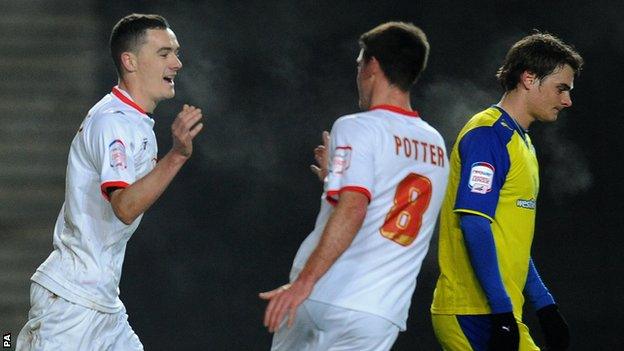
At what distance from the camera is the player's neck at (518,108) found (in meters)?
4.36

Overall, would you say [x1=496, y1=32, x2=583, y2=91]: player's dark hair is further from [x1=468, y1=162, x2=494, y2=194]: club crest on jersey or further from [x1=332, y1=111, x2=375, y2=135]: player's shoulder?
[x1=332, y1=111, x2=375, y2=135]: player's shoulder

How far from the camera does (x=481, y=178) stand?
4086mm

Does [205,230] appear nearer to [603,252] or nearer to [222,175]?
Answer: [222,175]

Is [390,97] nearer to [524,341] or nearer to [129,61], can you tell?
[524,341]

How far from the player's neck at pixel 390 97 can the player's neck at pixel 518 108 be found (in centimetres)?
87

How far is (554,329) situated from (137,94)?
5.85 ft

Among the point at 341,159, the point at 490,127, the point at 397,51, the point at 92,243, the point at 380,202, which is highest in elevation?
the point at 397,51

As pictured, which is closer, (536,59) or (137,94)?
(137,94)

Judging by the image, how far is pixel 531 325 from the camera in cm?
682

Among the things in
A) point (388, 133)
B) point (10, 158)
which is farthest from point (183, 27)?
point (388, 133)

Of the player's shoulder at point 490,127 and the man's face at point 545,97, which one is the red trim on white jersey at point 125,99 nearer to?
the player's shoulder at point 490,127

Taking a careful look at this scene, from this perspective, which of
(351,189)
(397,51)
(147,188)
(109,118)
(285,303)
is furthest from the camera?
(109,118)

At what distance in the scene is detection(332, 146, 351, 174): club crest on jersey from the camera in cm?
341

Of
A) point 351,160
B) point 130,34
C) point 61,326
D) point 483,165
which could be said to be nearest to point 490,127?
point 483,165
